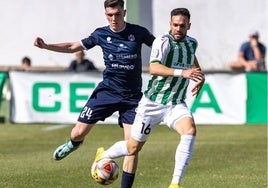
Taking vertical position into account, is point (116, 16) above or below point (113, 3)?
below

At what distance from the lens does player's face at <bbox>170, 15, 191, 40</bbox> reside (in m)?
10.7

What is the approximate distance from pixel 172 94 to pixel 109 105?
4.03ft

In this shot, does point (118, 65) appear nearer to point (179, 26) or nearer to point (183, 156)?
point (179, 26)

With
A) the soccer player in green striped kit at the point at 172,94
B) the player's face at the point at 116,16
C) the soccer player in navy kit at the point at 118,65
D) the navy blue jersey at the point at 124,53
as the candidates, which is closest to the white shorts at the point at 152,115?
the soccer player in green striped kit at the point at 172,94

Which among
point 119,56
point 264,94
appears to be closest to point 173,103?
point 119,56

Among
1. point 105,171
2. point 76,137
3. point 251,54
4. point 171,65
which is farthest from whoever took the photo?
point 251,54

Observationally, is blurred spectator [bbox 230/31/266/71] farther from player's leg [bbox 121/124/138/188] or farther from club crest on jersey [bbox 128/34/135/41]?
player's leg [bbox 121/124/138/188]

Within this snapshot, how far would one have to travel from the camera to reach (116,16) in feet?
37.6

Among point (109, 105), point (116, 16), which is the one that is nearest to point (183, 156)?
point (109, 105)

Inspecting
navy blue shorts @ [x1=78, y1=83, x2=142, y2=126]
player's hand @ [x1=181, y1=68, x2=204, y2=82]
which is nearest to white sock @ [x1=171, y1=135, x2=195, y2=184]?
player's hand @ [x1=181, y1=68, x2=204, y2=82]

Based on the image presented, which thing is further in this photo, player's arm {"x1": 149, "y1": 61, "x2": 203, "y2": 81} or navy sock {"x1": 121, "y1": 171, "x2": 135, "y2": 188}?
navy sock {"x1": 121, "y1": 171, "x2": 135, "y2": 188}

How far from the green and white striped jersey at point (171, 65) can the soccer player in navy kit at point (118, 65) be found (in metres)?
0.69

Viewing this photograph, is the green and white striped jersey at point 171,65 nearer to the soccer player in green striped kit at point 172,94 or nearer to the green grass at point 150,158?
the soccer player in green striped kit at point 172,94

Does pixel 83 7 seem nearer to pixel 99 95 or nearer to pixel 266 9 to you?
pixel 266 9
